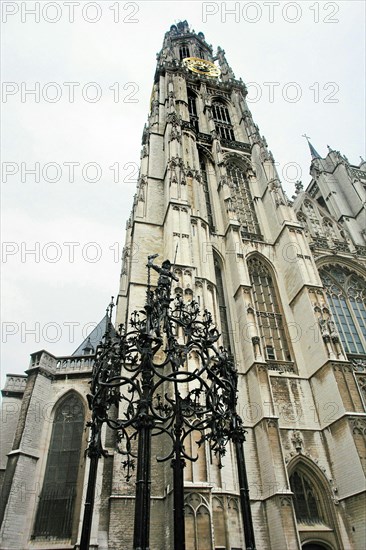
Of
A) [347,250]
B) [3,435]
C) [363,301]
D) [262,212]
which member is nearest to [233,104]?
[262,212]

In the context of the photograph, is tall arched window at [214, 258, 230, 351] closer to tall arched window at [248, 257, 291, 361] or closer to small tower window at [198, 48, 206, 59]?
tall arched window at [248, 257, 291, 361]

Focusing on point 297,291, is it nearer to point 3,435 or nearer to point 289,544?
point 289,544

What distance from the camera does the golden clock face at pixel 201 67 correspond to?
3294 cm

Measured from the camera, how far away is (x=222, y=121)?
92.1ft

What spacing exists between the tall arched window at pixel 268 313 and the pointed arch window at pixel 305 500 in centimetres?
438

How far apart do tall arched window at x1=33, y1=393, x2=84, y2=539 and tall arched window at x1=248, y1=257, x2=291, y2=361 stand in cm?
759

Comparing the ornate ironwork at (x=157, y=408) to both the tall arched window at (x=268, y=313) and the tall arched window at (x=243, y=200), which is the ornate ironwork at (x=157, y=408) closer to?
the tall arched window at (x=268, y=313)

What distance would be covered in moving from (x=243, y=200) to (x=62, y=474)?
53.1 feet

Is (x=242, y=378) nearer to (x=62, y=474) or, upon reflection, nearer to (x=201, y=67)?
(x=62, y=474)

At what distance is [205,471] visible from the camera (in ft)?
31.5

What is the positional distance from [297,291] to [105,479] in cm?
1029

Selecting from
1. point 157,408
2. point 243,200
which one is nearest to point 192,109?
point 243,200

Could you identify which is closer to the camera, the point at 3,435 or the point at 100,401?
the point at 100,401

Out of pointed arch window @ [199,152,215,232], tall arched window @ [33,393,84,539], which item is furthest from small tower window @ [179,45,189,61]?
tall arched window @ [33,393,84,539]
